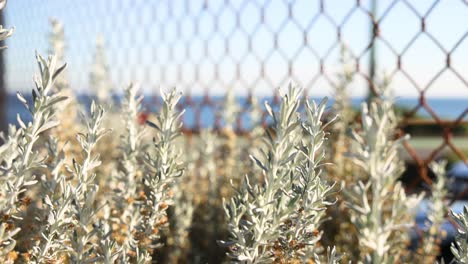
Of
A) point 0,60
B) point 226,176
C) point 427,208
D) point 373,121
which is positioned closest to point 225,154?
point 226,176

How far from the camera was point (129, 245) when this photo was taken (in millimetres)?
1260

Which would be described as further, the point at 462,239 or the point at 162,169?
the point at 162,169

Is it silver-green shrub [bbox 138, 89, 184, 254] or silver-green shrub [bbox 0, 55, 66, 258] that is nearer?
silver-green shrub [bbox 0, 55, 66, 258]

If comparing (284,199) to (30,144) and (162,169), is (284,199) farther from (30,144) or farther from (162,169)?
(30,144)

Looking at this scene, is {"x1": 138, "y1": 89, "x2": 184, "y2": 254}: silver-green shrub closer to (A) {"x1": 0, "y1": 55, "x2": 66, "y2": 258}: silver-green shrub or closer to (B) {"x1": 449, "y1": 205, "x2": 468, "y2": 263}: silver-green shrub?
(A) {"x1": 0, "y1": 55, "x2": 66, "y2": 258}: silver-green shrub

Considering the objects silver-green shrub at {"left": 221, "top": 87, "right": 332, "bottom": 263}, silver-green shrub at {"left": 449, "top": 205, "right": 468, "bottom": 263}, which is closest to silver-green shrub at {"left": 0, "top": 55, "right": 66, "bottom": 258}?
silver-green shrub at {"left": 221, "top": 87, "right": 332, "bottom": 263}

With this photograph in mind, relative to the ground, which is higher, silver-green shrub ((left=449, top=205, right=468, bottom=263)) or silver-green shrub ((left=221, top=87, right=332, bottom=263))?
silver-green shrub ((left=221, top=87, right=332, bottom=263))

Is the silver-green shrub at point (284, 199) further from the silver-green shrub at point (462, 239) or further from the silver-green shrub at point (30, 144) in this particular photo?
the silver-green shrub at point (30, 144)

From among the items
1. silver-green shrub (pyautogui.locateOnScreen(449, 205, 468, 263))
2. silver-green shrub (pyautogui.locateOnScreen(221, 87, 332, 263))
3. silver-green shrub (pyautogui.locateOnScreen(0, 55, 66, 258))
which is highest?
silver-green shrub (pyautogui.locateOnScreen(0, 55, 66, 258))

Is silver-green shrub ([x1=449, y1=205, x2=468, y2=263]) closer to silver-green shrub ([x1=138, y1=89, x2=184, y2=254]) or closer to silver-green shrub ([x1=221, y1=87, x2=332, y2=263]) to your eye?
silver-green shrub ([x1=221, y1=87, x2=332, y2=263])

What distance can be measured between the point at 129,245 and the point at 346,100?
118 centimetres

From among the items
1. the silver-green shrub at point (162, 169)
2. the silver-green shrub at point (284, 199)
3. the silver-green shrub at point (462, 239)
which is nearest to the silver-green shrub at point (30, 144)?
the silver-green shrub at point (162, 169)

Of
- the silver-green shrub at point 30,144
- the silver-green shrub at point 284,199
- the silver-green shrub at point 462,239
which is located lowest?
the silver-green shrub at point 462,239

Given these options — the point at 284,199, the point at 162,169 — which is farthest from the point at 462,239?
the point at 162,169
